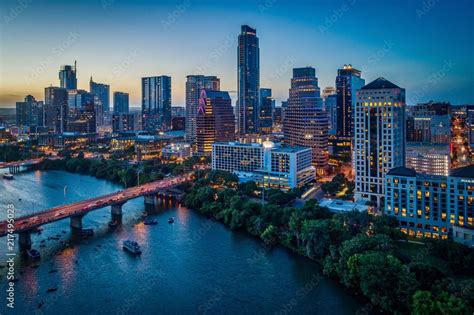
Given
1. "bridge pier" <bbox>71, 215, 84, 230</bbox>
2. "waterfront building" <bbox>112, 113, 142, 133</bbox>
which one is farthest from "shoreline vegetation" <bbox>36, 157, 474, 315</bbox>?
"waterfront building" <bbox>112, 113, 142, 133</bbox>

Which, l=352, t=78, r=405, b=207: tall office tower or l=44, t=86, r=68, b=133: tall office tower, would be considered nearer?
l=352, t=78, r=405, b=207: tall office tower

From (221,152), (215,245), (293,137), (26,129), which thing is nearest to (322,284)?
(215,245)

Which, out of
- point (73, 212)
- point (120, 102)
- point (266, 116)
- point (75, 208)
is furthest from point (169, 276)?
point (120, 102)

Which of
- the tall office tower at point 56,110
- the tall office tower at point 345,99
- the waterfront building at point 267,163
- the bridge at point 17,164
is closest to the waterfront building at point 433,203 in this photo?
the waterfront building at point 267,163

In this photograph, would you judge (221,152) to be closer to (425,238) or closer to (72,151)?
(425,238)

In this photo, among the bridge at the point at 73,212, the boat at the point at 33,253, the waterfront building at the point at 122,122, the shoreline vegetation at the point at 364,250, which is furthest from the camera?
the waterfront building at the point at 122,122

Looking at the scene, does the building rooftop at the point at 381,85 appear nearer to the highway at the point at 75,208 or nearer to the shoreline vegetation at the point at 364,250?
the shoreline vegetation at the point at 364,250

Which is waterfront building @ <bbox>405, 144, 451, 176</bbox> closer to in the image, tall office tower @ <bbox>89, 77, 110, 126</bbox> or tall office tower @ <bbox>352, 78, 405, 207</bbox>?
tall office tower @ <bbox>352, 78, 405, 207</bbox>
